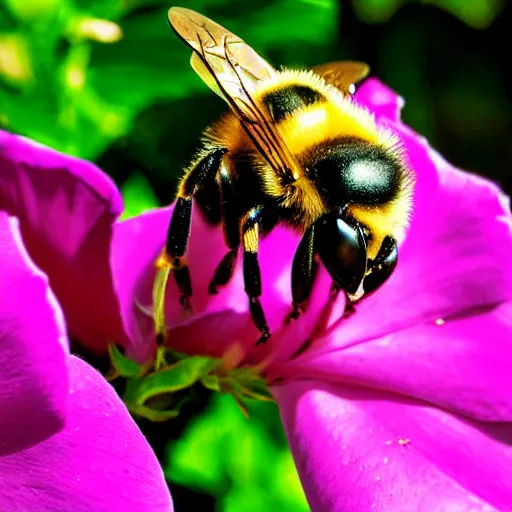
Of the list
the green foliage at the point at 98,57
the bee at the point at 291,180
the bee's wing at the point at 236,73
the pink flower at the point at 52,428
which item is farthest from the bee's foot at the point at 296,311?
the green foliage at the point at 98,57

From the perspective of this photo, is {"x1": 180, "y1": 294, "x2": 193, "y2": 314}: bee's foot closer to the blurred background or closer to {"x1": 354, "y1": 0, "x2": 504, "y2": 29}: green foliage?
the blurred background

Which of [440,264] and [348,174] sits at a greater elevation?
[348,174]

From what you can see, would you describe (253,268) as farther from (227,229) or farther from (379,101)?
(379,101)

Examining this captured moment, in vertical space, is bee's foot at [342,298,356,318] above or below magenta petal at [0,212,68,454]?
below

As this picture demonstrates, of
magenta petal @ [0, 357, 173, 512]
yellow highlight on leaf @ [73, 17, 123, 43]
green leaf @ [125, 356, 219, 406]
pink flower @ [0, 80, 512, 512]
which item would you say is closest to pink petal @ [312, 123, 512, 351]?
pink flower @ [0, 80, 512, 512]

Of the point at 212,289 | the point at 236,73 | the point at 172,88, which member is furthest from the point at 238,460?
the point at 236,73

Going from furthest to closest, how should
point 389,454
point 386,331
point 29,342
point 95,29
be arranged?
point 95,29 < point 386,331 < point 389,454 < point 29,342

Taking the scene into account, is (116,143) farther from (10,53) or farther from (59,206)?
(59,206)
